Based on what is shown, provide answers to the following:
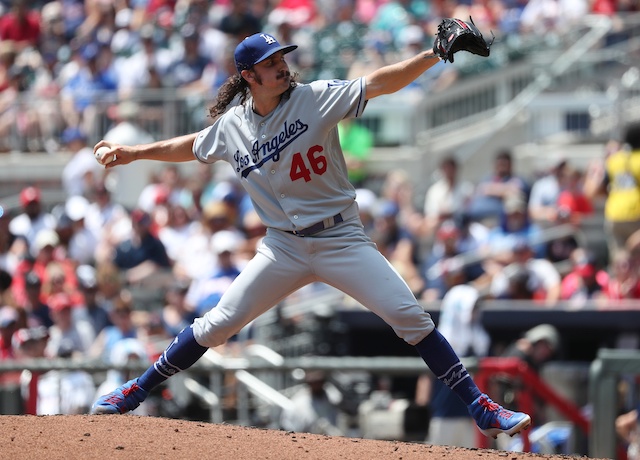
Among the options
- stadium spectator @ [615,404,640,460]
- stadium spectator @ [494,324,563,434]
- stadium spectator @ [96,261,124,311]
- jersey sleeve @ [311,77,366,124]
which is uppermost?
jersey sleeve @ [311,77,366,124]

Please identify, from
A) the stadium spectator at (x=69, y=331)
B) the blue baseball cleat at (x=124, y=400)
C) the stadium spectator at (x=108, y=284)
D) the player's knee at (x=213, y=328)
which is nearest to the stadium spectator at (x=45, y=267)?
the stadium spectator at (x=108, y=284)

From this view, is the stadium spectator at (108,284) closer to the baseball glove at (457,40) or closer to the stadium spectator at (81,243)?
the stadium spectator at (81,243)

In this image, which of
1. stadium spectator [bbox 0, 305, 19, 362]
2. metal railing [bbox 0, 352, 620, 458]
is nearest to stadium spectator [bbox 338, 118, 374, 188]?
metal railing [bbox 0, 352, 620, 458]

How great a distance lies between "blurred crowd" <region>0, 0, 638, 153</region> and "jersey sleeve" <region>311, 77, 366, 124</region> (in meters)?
8.17

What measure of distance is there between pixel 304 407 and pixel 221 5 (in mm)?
7884

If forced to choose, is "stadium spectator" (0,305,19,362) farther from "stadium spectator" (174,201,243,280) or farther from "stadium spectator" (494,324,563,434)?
"stadium spectator" (494,324,563,434)

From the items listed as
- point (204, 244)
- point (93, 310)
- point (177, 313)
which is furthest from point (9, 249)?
point (177, 313)

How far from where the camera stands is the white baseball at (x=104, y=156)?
6.50 m

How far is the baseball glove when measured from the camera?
19.3 ft

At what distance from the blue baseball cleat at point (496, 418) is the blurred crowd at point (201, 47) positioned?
8484 millimetres

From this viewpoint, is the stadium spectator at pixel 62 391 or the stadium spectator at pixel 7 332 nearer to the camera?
the stadium spectator at pixel 62 391

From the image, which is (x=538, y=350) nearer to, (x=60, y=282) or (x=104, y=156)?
(x=60, y=282)

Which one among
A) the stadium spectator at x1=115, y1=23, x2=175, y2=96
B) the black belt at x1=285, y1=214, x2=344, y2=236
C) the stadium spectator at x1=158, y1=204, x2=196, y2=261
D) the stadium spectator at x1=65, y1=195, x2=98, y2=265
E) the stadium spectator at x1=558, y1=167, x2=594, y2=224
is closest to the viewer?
the black belt at x1=285, y1=214, x2=344, y2=236

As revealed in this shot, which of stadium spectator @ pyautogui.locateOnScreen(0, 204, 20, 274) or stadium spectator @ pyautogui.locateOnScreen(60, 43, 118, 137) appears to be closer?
stadium spectator @ pyautogui.locateOnScreen(0, 204, 20, 274)
